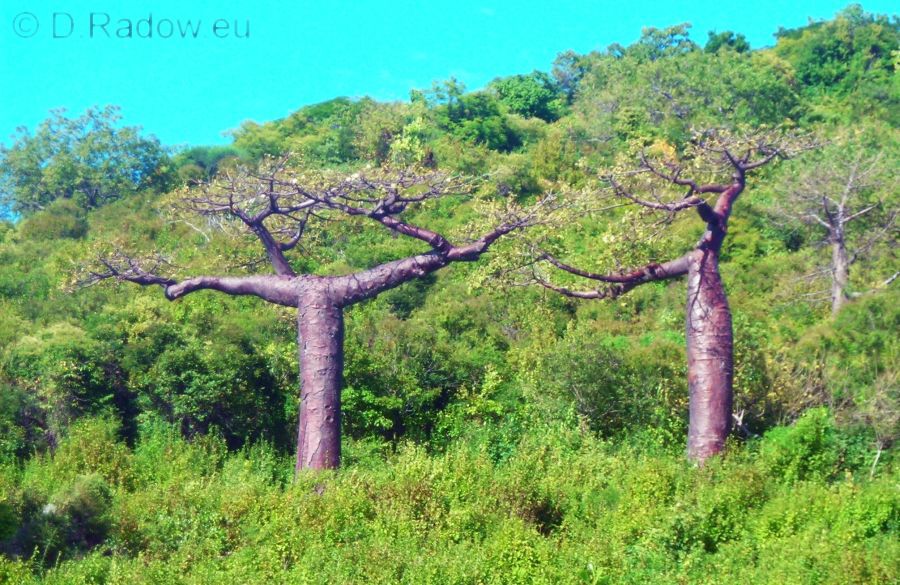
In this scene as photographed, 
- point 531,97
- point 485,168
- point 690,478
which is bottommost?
point 690,478

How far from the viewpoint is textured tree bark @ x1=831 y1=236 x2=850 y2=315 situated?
15531mm

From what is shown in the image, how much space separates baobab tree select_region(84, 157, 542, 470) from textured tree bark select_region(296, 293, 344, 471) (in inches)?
0.4

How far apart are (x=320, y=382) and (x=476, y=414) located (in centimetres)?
268

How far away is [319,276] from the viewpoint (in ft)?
→ 39.2

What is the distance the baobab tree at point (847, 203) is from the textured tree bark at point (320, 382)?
8.59 m

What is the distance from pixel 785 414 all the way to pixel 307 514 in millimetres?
5761

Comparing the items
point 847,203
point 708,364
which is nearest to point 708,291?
point 708,364

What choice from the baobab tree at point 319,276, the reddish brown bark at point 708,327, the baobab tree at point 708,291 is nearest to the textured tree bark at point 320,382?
the baobab tree at point 319,276

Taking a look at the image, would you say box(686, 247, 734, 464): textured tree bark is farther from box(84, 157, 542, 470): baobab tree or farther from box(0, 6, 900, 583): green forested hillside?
box(84, 157, 542, 470): baobab tree

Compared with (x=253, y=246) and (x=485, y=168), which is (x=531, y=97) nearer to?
(x=485, y=168)

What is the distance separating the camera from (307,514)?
9.70 metres

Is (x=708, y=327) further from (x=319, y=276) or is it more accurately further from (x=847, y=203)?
(x=847, y=203)

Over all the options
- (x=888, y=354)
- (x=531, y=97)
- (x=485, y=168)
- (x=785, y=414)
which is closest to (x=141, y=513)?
(x=785, y=414)

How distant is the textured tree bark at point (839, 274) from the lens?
1553 cm
